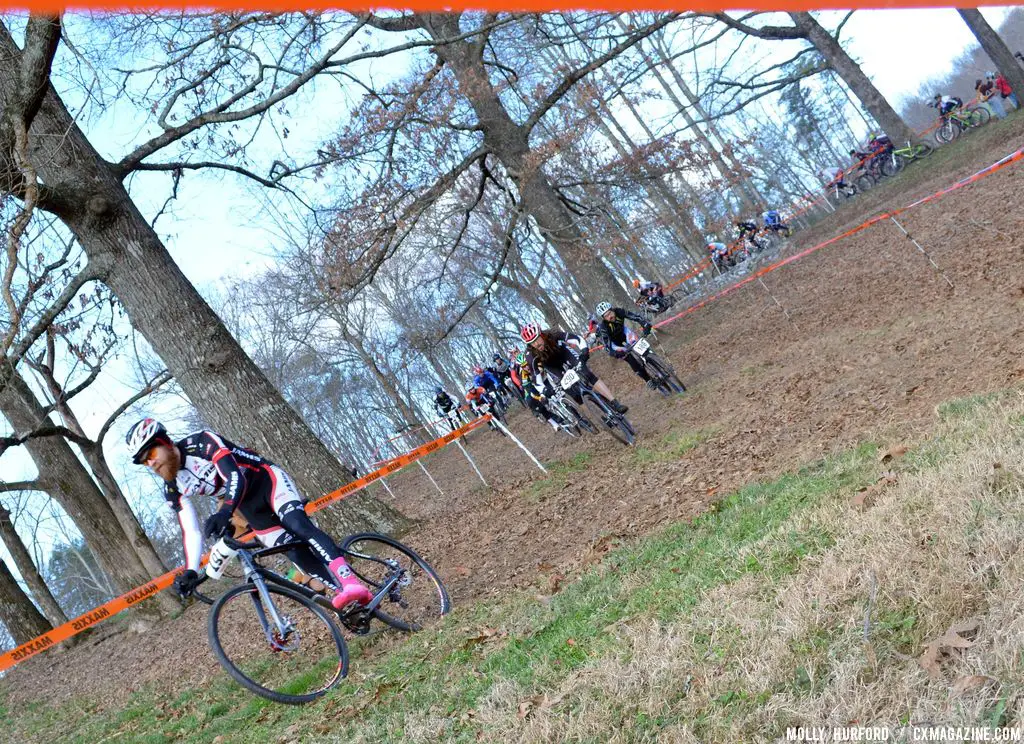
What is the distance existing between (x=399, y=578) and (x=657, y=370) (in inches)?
319

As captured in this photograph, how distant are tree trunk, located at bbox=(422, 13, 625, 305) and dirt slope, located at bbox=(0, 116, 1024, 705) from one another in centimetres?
268

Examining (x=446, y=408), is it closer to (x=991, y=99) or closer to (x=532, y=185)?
(x=532, y=185)

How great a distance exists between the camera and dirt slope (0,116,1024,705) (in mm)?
7762

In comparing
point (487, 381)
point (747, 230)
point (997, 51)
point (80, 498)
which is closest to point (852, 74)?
point (997, 51)

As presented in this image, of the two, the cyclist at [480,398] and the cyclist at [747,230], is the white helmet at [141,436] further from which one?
the cyclist at [747,230]

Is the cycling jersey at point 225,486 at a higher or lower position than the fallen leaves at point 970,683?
higher

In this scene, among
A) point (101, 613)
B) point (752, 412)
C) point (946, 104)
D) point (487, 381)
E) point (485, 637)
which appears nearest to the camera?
point (485, 637)

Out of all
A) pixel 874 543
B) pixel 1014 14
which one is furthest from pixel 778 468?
pixel 1014 14

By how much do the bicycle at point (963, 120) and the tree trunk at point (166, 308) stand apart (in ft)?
79.5

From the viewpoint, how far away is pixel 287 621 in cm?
597

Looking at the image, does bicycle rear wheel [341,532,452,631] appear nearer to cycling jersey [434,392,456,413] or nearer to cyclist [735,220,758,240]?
cycling jersey [434,392,456,413]

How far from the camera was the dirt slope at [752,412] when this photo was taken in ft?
25.5

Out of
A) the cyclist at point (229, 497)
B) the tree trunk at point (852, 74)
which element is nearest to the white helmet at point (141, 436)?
the cyclist at point (229, 497)

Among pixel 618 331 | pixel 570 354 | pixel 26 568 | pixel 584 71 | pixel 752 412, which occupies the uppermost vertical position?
pixel 584 71
